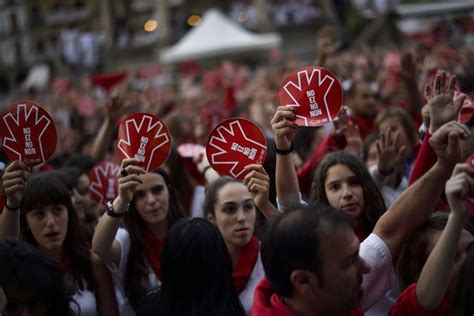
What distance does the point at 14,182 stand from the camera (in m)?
3.88

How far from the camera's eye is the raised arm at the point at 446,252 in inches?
113

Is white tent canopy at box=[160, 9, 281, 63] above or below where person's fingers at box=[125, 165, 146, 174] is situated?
above

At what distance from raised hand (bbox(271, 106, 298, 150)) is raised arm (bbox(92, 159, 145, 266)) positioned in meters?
0.70

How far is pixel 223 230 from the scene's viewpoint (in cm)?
446

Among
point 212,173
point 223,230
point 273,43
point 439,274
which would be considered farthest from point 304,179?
point 273,43

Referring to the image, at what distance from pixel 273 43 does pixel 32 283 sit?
59.1 ft

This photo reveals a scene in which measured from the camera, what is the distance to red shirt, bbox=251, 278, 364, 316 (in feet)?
9.74

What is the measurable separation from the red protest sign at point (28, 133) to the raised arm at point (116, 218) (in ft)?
1.54

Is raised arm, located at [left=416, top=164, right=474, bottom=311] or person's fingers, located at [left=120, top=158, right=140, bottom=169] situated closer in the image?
raised arm, located at [left=416, top=164, right=474, bottom=311]

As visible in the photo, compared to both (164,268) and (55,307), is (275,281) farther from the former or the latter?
(55,307)

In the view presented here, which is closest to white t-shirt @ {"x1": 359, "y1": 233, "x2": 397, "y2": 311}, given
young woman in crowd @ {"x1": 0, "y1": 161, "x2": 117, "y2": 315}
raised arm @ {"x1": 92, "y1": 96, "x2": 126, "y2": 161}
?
young woman in crowd @ {"x1": 0, "y1": 161, "x2": 117, "y2": 315}

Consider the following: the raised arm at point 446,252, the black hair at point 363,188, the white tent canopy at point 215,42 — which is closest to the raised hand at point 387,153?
the black hair at point 363,188

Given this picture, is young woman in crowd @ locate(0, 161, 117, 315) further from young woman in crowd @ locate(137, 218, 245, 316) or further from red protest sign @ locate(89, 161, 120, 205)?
young woman in crowd @ locate(137, 218, 245, 316)

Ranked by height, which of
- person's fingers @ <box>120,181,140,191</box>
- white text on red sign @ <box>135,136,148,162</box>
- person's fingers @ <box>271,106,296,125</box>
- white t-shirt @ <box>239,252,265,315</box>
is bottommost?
white t-shirt @ <box>239,252,265,315</box>
